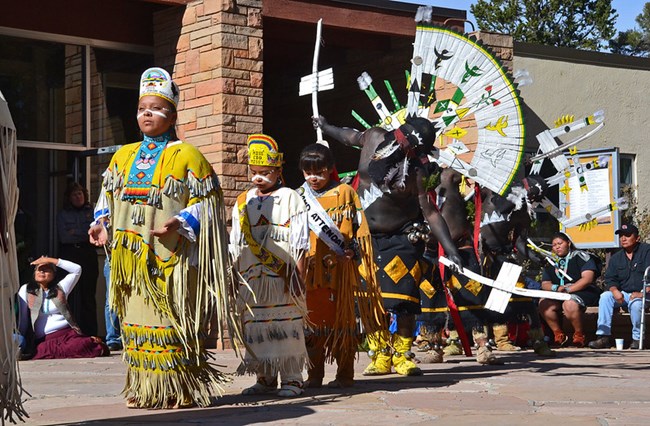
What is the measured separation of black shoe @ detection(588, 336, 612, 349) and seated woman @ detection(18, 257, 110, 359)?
5.28 meters

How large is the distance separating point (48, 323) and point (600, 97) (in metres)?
10.5

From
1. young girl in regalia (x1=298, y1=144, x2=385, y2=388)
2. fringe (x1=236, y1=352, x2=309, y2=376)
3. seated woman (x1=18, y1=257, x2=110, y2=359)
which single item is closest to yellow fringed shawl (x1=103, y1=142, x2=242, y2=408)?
fringe (x1=236, y1=352, x2=309, y2=376)

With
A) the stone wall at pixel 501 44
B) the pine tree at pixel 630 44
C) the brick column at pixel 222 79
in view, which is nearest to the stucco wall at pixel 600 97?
the stone wall at pixel 501 44

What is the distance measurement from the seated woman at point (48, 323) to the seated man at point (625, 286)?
215 inches

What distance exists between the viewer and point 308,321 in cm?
714

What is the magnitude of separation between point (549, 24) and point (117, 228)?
3572cm

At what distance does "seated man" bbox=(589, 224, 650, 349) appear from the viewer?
1248 cm

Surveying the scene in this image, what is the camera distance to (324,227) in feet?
23.2

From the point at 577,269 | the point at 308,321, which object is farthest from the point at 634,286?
the point at 308,321

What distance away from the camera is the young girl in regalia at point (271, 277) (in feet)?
22.3

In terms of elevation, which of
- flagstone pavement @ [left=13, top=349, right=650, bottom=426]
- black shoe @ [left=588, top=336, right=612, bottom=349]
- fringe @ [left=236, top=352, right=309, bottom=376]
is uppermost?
fringe @ [left=236, top=352, right=309, bottom=376]

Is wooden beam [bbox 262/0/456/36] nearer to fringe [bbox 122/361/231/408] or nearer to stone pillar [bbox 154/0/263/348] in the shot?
stone pillar [bbox 154/0/263/348]

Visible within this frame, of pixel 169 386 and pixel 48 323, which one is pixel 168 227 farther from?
pixel 48 323

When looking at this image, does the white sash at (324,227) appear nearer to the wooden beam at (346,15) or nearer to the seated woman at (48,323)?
the seated woman at (48,323)
